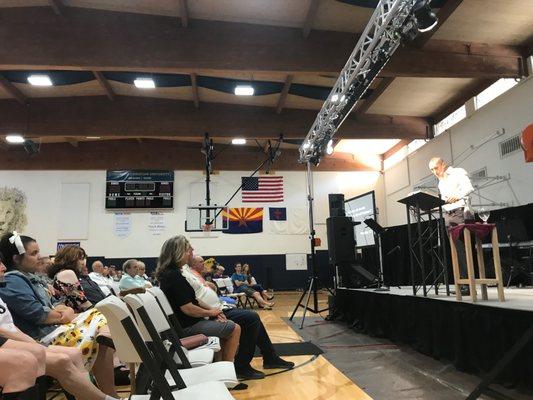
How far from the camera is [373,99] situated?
9.04 meters

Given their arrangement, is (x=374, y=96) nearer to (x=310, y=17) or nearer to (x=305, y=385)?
(x=310, y=17)

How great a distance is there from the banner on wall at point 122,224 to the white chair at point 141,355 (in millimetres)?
11425

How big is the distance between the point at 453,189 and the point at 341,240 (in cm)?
265

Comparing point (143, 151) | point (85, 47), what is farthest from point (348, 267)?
point (143, 151)

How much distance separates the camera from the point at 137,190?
41.7 feet

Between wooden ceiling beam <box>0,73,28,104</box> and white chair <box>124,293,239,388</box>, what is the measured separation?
7.89m

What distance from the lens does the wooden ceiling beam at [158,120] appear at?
29.6 ft

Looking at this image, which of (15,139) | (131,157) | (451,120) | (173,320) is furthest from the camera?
(131,157)

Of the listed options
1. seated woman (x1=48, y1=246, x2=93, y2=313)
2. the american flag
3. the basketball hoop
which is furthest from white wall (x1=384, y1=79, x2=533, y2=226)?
seated woman (x1=48, y1=246, x2=93, y2=313)

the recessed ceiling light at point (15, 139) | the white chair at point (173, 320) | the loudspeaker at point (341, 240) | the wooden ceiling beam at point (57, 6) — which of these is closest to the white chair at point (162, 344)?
the white chair at point (173, 320)

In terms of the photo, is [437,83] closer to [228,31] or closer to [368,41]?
[368,41]

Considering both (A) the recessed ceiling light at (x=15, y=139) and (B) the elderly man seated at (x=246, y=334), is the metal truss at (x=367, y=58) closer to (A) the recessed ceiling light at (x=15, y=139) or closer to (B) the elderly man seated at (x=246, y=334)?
(B) the elderly man seated at (x=246, y=334)

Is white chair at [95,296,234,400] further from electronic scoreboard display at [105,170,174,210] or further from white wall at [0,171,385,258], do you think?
electronic scoreboard display at [105,170,174,210]

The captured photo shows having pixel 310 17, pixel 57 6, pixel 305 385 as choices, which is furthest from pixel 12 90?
pixel 305 385
